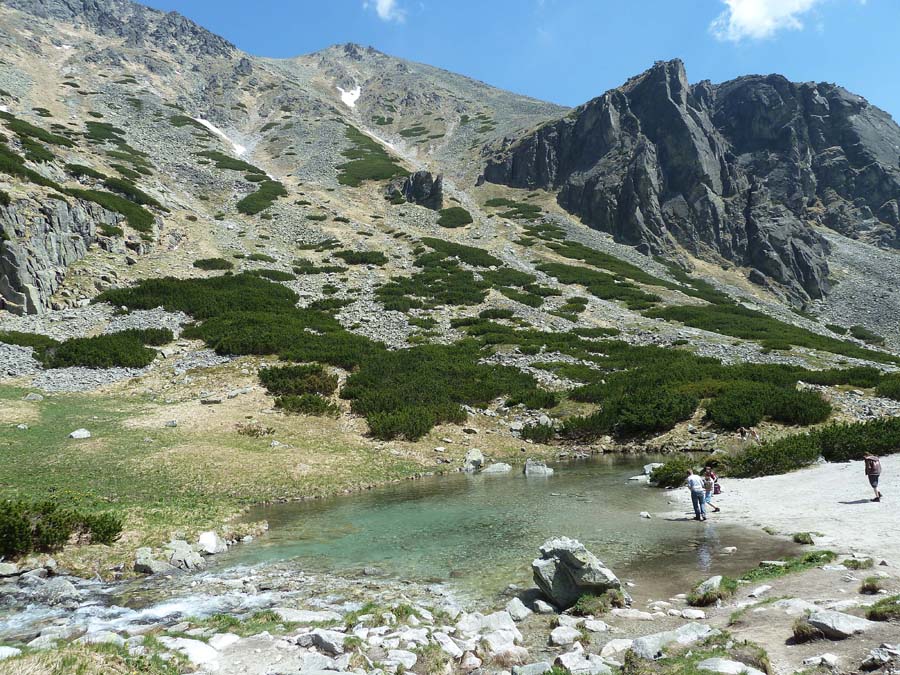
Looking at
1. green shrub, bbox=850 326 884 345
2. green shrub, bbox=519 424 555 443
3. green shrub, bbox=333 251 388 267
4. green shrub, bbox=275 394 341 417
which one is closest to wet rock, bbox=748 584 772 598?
green shrub, bbox=519 424 555 443

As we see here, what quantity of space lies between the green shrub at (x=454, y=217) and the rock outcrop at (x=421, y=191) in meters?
2.36

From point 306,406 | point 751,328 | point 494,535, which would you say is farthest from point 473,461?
point 751,328

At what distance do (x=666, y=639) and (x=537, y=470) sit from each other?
15.0 metres

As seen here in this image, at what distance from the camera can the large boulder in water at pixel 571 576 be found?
8422mm

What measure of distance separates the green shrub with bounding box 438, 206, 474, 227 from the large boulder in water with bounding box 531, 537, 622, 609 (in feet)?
222

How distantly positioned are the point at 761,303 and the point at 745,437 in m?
50.4

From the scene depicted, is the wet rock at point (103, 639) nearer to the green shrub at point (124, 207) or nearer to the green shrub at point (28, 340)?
the green shrub at point (28, 340)

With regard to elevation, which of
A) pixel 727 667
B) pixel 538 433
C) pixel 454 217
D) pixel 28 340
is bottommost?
pixel 727 667

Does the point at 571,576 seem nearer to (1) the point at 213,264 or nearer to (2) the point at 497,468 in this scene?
(2) the point at 497,468

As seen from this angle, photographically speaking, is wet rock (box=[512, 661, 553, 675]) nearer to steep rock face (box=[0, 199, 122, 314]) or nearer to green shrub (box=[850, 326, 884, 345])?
steep rock face (box=[0, 199, 122, 314])

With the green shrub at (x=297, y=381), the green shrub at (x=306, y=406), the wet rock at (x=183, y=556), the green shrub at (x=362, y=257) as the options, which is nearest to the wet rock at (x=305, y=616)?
the wet rock at (x=183, y=556)

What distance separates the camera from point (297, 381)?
27859 mm

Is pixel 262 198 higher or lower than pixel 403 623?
higher

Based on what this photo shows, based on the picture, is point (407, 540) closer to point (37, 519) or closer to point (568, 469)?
point (37, 519)
